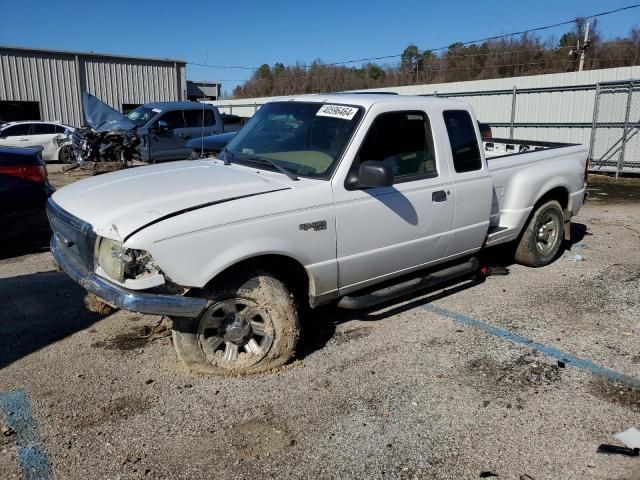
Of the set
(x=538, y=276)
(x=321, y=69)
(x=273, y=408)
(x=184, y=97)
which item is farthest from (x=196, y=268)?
(x=321, y=69)

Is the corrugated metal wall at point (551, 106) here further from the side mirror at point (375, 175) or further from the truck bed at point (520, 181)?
the side mirror at point (375, 175)

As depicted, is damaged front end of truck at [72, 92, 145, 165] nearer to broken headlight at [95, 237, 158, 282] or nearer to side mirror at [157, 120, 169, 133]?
side mirror at [157, 120, 169, 133]

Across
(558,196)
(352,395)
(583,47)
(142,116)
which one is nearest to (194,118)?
(142,116)

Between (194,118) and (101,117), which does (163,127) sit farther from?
(101,117)

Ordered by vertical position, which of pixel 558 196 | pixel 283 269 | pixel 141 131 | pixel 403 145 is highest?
pixel 403 145

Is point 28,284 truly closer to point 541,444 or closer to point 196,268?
point 196,268

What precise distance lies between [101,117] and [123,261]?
44.8 ft

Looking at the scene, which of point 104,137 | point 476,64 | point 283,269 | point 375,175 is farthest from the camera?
point 476,64

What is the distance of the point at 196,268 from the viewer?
346 cm

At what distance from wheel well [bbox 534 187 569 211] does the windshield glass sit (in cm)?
1258

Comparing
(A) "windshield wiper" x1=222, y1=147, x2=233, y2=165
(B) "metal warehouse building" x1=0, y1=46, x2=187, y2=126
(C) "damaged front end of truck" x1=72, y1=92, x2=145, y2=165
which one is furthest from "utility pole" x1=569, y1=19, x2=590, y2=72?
(A) "windshield wiper" x1=222, y1=147, x2=233, y2=165

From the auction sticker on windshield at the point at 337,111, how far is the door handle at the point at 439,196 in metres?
0.99

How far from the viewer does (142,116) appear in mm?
16578

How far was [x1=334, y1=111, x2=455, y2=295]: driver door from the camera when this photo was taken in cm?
421
